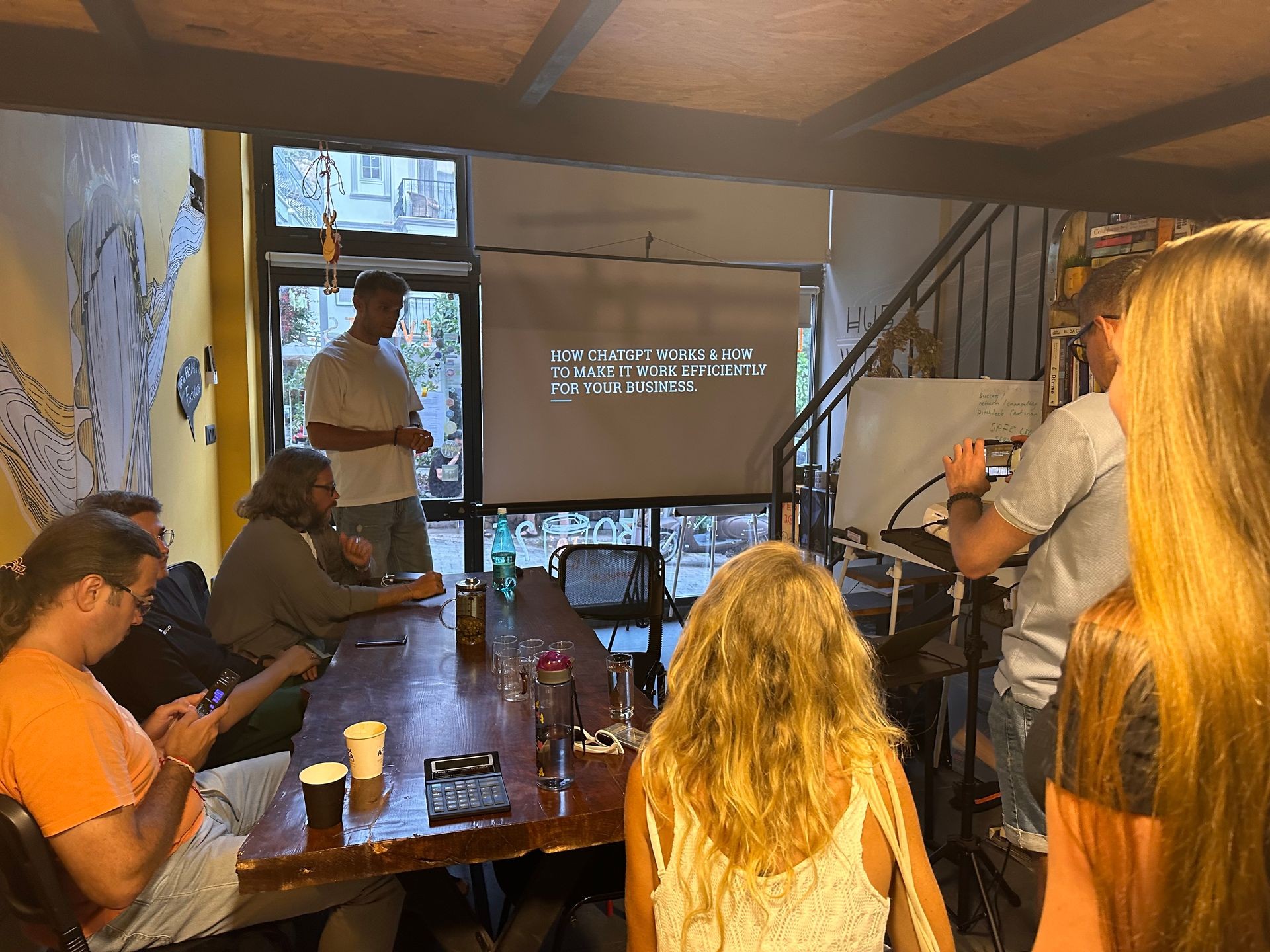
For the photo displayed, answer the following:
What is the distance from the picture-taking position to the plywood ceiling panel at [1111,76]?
1.52 metres

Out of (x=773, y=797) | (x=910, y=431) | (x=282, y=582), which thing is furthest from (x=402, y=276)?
(x=773, y=797)

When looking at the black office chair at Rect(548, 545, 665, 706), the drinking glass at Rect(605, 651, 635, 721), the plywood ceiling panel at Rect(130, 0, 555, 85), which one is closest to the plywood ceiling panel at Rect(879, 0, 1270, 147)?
the plywood ceiling panel at Rect(130, 0, 555, 85)

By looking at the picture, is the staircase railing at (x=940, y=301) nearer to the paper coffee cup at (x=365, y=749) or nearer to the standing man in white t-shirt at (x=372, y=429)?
the standing man in white t-shirt at (x=372, y=429)

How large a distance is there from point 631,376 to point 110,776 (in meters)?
4.00

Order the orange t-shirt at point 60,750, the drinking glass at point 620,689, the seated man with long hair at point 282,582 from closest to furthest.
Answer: the orange t-shirt at point 60,750 → the drinking glass at point 620,689 → the seated man with long hair at point 282,582

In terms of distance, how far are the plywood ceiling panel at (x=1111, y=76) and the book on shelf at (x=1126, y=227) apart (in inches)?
41.3

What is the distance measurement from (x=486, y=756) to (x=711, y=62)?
1482 mm

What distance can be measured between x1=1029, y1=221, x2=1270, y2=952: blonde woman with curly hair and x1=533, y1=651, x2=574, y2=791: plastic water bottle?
1.12 metres

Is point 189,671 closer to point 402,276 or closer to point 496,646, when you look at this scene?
point 496,646

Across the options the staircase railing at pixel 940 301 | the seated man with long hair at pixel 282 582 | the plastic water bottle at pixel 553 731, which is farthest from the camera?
the staircase railing at pixel 940 301

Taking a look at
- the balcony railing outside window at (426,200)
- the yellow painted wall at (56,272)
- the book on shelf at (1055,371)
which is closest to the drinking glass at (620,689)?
the yellow painted wall at (56,272)

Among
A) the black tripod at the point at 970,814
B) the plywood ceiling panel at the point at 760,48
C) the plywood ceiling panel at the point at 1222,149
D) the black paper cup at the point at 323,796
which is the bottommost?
the black tripod at the point at 970,814

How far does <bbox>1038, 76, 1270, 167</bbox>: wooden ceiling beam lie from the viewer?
6.11ft

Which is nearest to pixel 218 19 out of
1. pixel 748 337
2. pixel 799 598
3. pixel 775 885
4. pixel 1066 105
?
pixel 799 598
